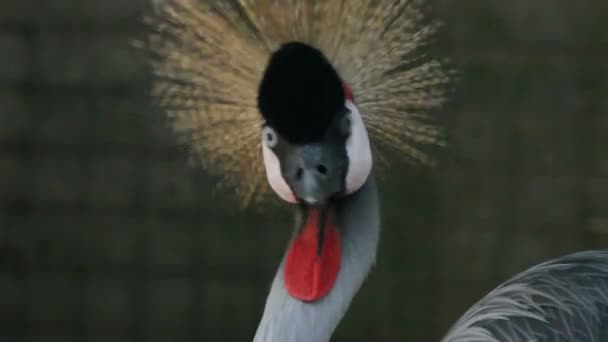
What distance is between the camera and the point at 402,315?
8.82 ft

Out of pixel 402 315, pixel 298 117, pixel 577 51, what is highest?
pixel 577 51

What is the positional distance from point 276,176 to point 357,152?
0.11 metres

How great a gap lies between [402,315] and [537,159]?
1.59 ft

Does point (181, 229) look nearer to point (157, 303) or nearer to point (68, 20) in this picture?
point (157, 303)

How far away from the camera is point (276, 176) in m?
1.42

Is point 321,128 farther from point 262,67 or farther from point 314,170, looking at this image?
point 262,67

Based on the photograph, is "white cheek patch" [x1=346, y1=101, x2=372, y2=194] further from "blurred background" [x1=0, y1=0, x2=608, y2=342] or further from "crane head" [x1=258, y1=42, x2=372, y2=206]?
"blurred background" [x1=0, y1=0, x2=608, y2=342]

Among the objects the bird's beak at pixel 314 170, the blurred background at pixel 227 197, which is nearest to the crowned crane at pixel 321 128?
the bird's beak at pixel 314 170

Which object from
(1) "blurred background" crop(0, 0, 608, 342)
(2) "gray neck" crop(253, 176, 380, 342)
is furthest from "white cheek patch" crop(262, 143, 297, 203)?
(1) "blurred background" crop(0, 0, 608, 342)

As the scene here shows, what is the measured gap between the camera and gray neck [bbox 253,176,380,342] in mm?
1465

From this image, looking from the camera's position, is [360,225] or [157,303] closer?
[360,225]

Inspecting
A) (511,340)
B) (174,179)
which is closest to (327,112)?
(511,340)

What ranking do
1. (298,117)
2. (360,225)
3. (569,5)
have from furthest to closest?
(569,5)
(360,225)
(298,117)

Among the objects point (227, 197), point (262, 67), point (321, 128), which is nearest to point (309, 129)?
point (321, 128)
